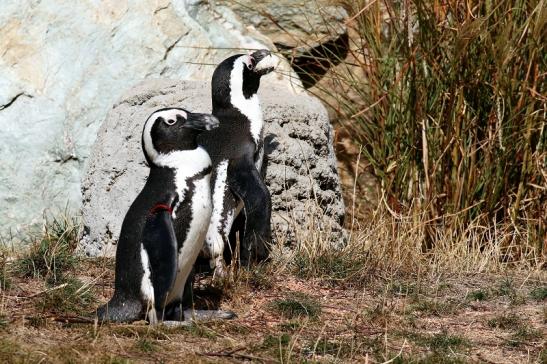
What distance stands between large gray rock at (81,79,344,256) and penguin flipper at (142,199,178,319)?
1.83 m

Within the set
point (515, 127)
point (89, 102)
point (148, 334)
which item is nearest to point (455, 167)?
point (515, 127)

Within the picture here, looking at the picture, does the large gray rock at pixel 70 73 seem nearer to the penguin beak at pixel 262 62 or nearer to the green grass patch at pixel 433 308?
the penguin beak at pixel 262 62

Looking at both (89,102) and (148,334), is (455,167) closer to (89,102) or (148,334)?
(89,102)

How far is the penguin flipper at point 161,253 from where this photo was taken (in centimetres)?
473

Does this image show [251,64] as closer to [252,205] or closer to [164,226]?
[252,205]

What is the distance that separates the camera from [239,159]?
6145mm

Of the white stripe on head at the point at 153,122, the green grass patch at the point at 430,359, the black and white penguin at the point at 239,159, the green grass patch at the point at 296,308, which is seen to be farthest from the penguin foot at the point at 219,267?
the green grass patch at the point at 430,359

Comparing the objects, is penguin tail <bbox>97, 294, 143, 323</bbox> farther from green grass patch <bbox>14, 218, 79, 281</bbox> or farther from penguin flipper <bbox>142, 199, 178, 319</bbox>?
green grass patch <bbox>14, 218, 79, 281</bbox>

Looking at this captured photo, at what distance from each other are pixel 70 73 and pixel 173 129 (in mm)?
2882

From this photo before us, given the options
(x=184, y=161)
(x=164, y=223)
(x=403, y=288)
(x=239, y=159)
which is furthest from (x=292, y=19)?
(x=164, y=223)

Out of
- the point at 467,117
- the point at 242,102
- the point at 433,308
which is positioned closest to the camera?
the point at 433,308

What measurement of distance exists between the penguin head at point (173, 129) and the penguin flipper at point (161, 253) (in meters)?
0.42

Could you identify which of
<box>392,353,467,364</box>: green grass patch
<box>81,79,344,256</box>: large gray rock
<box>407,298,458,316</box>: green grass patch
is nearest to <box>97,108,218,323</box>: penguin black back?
<box>392,353,467,364</box>: green grass patch

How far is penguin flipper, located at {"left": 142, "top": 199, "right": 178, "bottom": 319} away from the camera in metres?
4.73
